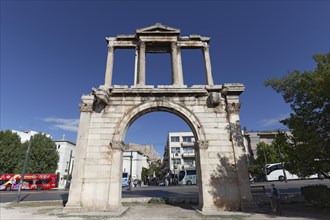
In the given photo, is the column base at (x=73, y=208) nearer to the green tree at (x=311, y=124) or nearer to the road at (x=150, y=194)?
the road at (x=150, y=194)

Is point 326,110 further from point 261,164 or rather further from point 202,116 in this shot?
point 261,164

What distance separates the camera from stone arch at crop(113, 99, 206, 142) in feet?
34.9

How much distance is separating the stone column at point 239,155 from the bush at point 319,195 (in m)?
3.25

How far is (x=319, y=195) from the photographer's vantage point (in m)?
9.45

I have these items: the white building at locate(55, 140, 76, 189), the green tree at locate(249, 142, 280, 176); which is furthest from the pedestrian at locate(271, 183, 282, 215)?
the white building at locate(55, 140, 76, 189)

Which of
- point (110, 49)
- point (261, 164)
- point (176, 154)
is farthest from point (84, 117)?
point (176, 154)

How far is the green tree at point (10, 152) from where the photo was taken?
33.0 meters

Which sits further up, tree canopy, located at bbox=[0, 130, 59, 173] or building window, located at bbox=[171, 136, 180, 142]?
building window, located at bbox=[171, 136, 180, 142]

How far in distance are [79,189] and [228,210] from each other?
7.46m

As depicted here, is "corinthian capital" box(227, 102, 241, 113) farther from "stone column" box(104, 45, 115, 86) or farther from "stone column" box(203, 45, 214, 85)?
"stone column" box(104, 45, 115, 86)

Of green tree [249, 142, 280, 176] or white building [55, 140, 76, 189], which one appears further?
white building [55, 140, 76, 189]

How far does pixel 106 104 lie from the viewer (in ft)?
36.4

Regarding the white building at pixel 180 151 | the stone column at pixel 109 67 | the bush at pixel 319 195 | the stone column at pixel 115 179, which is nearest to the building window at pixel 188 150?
the white building at pixel 180 151

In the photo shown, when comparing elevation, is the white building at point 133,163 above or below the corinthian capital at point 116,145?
above
